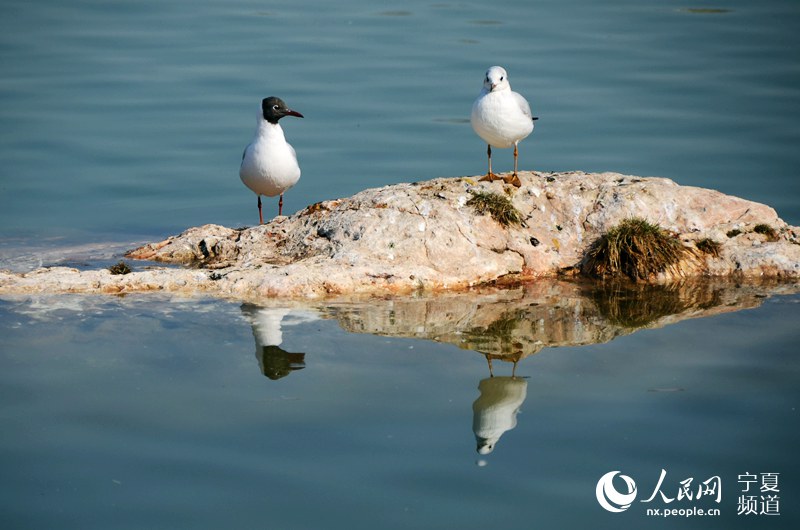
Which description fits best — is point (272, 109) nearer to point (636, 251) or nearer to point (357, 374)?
point (636, 251)

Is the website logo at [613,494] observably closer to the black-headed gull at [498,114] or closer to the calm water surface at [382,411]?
the calm water surface at [382,411]

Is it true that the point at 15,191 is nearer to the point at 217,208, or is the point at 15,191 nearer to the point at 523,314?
the point at 217,208

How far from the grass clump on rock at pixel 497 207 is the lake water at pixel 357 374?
951 millimetres

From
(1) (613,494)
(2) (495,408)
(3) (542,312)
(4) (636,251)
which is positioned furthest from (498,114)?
(1) (613,494)

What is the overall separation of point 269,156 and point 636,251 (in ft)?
12.0

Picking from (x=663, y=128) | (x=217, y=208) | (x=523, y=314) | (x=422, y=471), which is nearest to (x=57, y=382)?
(x=422, y=471)

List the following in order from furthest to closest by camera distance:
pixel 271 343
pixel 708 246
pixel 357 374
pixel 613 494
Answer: pixel 708 246 → pixel 271 343 → pixel 357 374 → pixel 613 494

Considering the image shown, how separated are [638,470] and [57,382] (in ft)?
12.4

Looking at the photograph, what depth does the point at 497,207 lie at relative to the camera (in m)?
9.14

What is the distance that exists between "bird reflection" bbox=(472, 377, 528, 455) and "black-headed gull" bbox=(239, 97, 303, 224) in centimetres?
407

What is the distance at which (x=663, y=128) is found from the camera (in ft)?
50.3

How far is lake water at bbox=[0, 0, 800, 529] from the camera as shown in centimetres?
584

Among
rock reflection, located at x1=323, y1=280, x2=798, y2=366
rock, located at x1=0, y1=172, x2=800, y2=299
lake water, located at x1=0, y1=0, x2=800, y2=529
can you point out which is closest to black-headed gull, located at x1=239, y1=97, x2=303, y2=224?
rock, located at x1=0, y1=172, x2=800, y2=299

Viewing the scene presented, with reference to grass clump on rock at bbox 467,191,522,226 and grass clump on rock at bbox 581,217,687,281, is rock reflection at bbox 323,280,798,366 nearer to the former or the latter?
grass clump on rock at bbox 581,217,687,281
